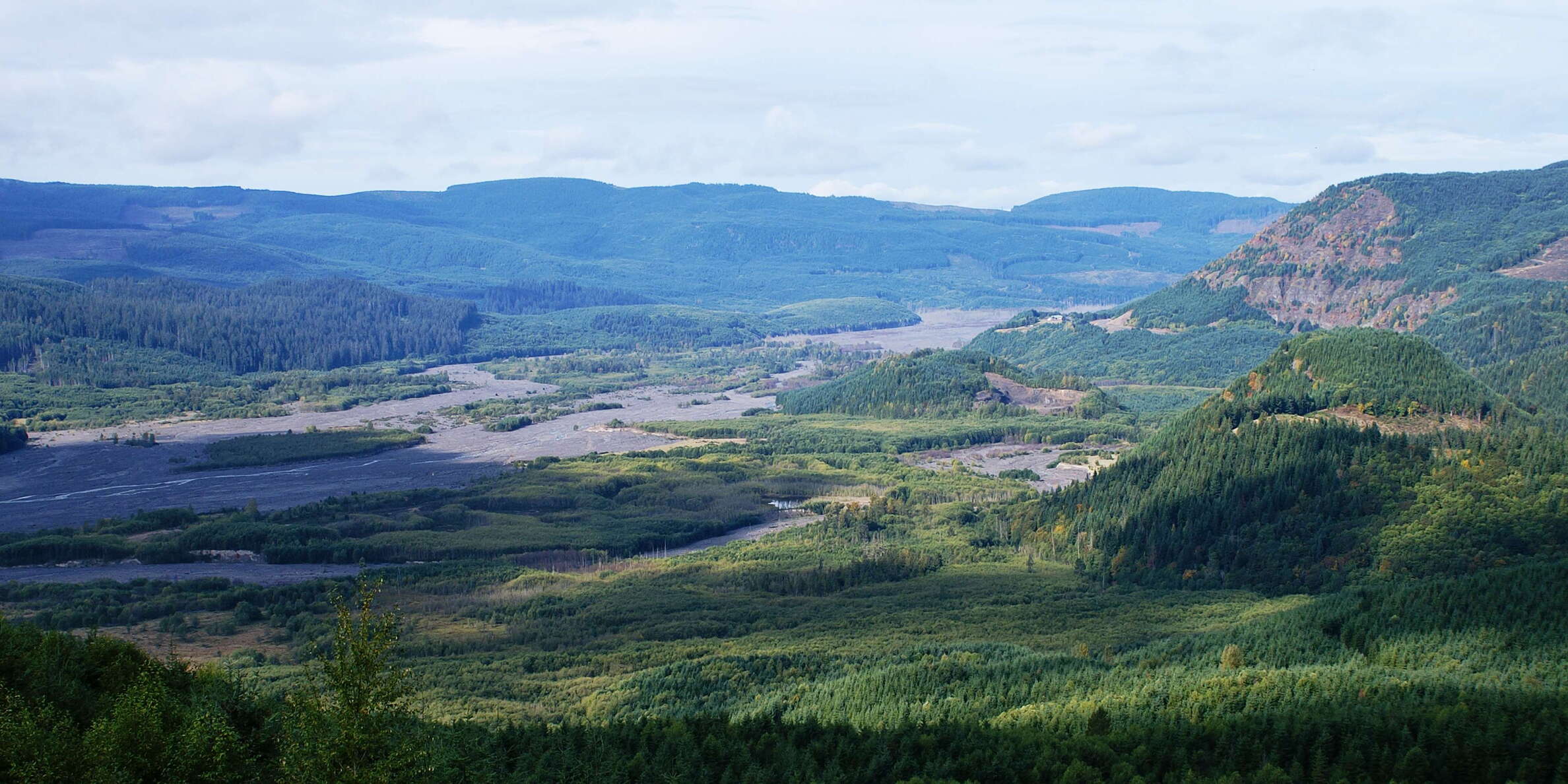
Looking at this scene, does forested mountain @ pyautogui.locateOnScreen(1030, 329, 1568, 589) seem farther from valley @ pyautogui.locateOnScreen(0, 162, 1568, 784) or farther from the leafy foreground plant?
the leafy foreground plant

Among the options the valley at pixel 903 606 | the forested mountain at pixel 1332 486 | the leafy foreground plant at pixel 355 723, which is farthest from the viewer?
the forested mountain at pixel 1332 486

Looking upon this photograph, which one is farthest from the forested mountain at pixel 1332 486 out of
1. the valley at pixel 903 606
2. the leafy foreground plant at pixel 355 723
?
the leafy foreground plant at pixel 355 723

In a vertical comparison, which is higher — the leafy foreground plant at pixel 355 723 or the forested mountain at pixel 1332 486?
the leafy foreground plant at pixel 355 723

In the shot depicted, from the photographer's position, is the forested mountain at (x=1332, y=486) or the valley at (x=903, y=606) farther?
the forested mountain at (x=1332, y=486)

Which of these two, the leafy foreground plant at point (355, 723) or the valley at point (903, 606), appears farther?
the valley at point (903, 606)

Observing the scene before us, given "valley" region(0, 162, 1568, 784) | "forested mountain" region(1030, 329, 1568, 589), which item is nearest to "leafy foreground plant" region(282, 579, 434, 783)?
"valley" region(0, 162, 1568, 784)

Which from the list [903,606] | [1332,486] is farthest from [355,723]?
[1332,486]

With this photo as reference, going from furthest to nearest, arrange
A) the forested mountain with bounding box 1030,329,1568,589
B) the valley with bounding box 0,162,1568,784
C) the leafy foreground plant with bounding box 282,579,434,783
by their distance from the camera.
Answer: the forested mountain with bounding box 1030,329,1568,589 < the valley with bounding box 0,162,1568,784 < the leafy foreground plant with bounding box 282,579,434,783

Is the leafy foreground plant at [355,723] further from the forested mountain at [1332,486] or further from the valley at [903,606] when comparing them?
the forested mountain at [1332,486]

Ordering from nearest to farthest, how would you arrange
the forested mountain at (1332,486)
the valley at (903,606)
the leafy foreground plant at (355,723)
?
the leafy foreground plant at (355,723), the valley at (903,606), the forested mountain at (1332,486)
